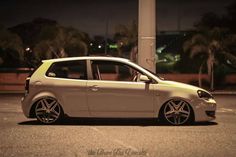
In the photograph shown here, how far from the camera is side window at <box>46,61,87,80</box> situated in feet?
35.8

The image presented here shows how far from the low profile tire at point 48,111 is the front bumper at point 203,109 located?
114 inches

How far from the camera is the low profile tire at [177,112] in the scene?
421 inches

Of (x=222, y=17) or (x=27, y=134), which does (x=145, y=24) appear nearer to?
(x=27, y=134)

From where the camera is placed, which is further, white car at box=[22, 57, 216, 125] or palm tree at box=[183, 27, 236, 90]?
palm tree at box=[183, 27, 236, 90]

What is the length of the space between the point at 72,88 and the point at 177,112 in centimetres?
228

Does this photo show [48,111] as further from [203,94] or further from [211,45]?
[211,45]

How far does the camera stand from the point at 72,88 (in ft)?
35.2

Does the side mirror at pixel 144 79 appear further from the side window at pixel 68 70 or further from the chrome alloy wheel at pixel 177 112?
the side window at pixel 68 70

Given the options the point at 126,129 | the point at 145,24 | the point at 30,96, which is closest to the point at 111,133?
the point at 126,129

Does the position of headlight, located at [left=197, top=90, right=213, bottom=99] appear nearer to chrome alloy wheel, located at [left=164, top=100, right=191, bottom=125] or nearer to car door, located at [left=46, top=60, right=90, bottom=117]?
chrome alloy wheel, located at [left=164, top=100, right=191, bottom=125]

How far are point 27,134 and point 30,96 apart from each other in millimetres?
1573

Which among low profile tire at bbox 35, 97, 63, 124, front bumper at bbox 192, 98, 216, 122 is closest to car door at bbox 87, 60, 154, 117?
low profile tire at bbox 35, 97, 63, 124

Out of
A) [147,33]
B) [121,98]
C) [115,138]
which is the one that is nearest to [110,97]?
[121,98]

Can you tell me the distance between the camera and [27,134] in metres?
9.51
